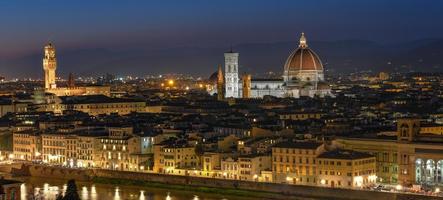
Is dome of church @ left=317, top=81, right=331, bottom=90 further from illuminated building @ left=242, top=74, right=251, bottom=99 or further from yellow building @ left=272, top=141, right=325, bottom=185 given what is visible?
yellow building @ left=272, top=141, right=325, bottom=185

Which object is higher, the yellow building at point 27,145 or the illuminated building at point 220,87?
the illuminated building at point 220,87

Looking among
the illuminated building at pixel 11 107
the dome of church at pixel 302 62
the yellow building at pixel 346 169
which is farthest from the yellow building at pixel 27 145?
the dome of church at pixel 302 62

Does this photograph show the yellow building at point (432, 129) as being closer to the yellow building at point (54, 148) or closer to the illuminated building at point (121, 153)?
the illuminated building at point (121, 153)

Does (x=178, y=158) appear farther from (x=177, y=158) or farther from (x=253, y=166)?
(x=253, y=166)

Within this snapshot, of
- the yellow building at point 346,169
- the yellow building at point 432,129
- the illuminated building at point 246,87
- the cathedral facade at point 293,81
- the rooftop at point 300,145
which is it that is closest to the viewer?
the yellow building at point 346,169

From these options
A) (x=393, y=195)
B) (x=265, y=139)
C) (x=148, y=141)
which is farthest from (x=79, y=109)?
(x=393, y=195)

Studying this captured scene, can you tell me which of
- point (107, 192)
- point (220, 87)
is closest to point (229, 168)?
→ point (107, 192)

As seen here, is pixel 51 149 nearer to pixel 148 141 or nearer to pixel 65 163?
pixel 65 163

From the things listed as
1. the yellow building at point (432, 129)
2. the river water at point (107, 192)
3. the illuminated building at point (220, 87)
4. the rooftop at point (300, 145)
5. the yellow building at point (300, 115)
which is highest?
the illuminated building at point (220, 87)
